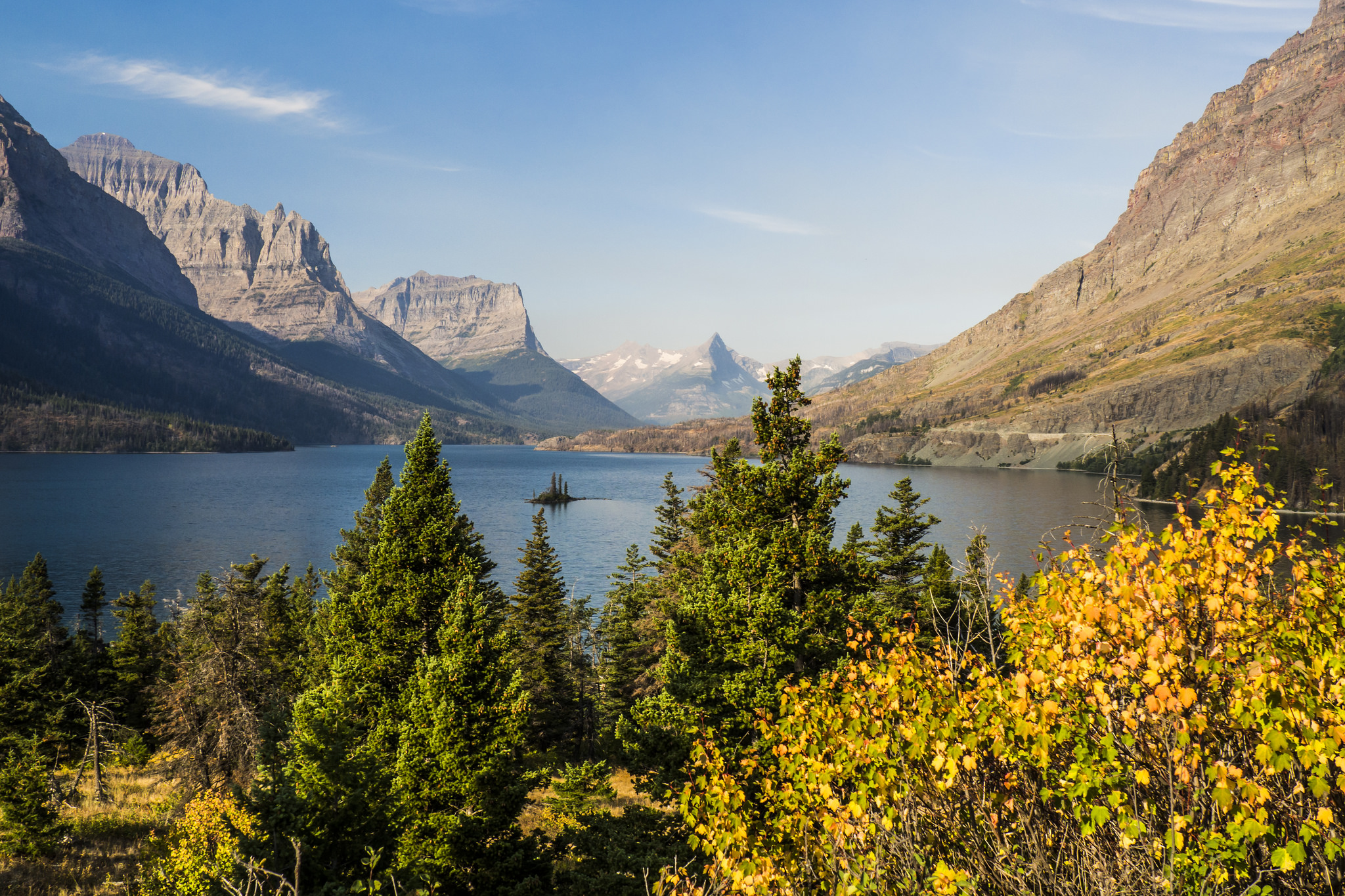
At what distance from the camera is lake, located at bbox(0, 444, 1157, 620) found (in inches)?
3374

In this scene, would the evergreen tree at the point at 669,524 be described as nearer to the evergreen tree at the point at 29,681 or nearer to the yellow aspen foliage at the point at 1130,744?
the evergreen tree at the point at 29,681

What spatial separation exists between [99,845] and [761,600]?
27.3 meters

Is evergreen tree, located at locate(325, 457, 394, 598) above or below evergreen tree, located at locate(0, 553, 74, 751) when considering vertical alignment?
Result: above

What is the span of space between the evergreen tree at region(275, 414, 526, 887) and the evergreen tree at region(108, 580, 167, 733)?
32164mm

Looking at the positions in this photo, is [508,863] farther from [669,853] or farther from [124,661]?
[124,661]

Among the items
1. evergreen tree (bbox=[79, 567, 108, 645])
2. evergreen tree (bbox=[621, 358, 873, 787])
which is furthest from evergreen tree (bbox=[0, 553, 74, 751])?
evergreen tree (bbox=[621, 358, 873, 787])

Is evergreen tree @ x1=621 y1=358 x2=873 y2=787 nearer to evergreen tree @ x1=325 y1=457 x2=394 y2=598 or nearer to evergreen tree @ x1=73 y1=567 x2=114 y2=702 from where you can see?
evergreen tree @ x1=325 y1=457 x2=394 y2=598

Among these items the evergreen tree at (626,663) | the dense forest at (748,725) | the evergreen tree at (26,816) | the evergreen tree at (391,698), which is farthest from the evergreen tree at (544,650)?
the evergreen tree at (26,816)

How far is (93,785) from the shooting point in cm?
3472

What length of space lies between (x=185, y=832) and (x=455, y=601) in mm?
11768

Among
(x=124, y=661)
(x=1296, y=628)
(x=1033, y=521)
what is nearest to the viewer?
(x=1296, y=628)

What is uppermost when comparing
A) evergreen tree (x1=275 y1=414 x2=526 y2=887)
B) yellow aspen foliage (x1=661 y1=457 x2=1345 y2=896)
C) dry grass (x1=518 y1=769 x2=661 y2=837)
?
yellow aspen foliage (x1=661 y1=457 x2=1345 y2=896)

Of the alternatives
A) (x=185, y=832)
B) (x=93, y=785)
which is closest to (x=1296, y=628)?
(x=185, y=832)

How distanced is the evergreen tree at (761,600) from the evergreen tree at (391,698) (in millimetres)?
5194
